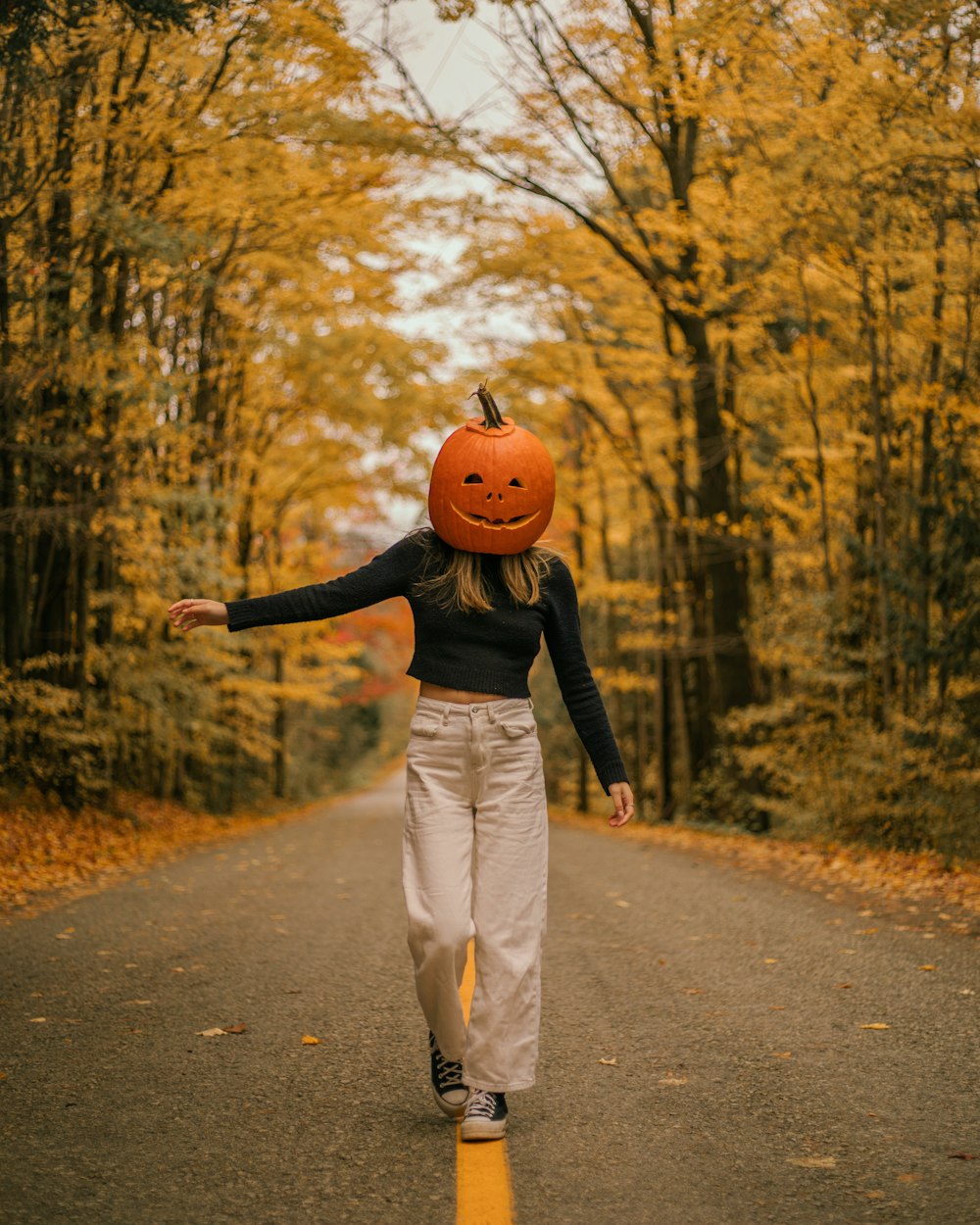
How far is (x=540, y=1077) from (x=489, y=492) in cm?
208

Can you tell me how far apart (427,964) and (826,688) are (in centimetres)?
1296

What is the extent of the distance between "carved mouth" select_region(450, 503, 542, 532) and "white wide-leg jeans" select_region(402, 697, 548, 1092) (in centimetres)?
54

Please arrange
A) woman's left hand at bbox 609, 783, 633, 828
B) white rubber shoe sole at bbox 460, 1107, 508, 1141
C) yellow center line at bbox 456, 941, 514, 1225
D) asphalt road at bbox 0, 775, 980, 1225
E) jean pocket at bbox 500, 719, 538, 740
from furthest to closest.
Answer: woman's left hand at bbox 609, 783, 633, 828 < jean pocket at bbox 500, 719, 538, 740 < white rubber shoe sole at bbox 460, 1107, 508, 1141 < asphalt road at bbox 0, 775, 980, 1225 < yellow center line at bbox 456, 941, 514, 1225

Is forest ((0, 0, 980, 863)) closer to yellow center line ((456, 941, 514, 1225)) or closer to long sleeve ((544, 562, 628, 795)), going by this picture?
long sleeve ((544, 562, 628, 795))

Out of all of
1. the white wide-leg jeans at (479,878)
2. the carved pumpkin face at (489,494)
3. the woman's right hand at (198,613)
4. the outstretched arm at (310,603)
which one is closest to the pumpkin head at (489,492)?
the carved pumpkin face at (489,494)

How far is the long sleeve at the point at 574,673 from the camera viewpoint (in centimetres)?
388

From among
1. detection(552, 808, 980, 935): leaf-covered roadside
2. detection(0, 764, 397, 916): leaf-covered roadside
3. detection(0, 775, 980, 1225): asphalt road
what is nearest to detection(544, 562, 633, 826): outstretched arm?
detection(0, 775, 980, 1225): asphalt road

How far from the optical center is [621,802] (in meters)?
3.87

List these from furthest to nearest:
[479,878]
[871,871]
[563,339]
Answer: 1. [563,339]
2. [871,871]
3. [479,878]

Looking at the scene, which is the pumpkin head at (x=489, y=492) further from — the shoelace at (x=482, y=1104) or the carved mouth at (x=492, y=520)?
the shoelace at (x=482, y=1104)

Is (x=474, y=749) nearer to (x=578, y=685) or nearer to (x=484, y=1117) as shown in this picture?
(x=578, y=685)

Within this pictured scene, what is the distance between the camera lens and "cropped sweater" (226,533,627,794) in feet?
12.1

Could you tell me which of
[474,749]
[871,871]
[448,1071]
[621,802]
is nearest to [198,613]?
[474,749]

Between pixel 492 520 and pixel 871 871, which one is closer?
pixel 492 520
